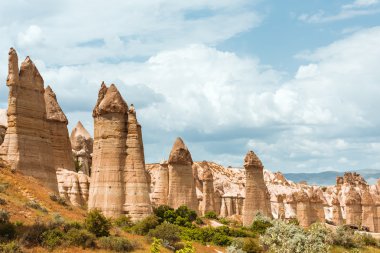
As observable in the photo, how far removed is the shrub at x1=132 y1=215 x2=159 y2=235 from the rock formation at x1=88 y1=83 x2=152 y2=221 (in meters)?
1.48

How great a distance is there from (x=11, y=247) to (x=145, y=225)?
52.3 feet

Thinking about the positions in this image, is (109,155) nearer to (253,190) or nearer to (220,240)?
(220,240)

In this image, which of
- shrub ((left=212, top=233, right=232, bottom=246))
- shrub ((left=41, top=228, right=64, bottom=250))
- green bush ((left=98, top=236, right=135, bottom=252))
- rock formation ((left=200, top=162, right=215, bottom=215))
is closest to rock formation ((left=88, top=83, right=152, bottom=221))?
shrub ((left=212, top=233, right=232, bottom=246))

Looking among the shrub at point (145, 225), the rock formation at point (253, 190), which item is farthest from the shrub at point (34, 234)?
the rock formation at point (253, 190)

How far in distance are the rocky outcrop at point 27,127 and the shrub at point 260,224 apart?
2267 centimetres

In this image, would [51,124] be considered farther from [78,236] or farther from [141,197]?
[78,236]

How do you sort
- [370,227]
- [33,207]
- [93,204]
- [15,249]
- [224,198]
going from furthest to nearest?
1. [224,198]
2. [370,227]
3. [93,204]
4. [33,207]
5. [15,249]

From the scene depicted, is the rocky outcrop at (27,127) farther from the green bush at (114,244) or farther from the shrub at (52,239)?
the green bush at (114,244)

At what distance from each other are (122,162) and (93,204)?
3.79 m

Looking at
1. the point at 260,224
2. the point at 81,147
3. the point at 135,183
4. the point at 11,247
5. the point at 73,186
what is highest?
the point at 81,147

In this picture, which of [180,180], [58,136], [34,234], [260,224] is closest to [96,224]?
[34,234]

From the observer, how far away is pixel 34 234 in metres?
29.2

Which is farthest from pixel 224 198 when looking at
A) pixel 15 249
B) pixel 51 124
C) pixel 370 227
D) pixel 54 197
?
pixel 15 249

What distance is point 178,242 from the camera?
40.2 m
